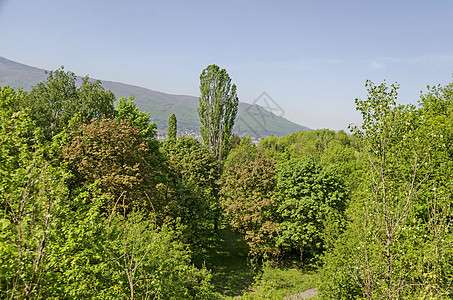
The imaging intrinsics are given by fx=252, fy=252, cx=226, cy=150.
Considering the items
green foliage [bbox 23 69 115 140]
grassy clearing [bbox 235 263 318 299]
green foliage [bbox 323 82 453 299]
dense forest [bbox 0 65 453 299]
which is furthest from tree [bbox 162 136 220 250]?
green foliage [bbox 323 82 453 299]

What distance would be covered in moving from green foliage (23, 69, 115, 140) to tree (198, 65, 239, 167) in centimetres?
1492

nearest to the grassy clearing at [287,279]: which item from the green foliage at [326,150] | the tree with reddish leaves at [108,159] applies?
the green foliage at [326,150]

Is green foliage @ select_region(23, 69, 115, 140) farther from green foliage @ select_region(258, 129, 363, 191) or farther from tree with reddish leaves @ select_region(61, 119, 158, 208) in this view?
green foliage @ select_region(258, 129, 363, 191)

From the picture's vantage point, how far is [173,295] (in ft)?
32.7

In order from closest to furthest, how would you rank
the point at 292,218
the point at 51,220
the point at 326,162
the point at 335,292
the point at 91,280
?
the point at 51,220 → the point at 91,280 → the point at 335,292 → the point at 292,218 → the point at 326,162

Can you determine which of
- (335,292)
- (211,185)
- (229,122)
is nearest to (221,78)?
(229,122)

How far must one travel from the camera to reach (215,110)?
108 ft

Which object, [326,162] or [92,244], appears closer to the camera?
[92,244]

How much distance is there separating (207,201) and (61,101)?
45.6 feet

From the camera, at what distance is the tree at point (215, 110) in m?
33.0

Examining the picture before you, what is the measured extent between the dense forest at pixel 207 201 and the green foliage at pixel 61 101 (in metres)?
0.09

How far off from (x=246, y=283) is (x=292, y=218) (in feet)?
20.6

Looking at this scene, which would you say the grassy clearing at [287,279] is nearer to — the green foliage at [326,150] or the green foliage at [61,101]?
the green foliage at [326,150]

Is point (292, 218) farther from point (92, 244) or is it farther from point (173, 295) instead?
point (92, 244)
